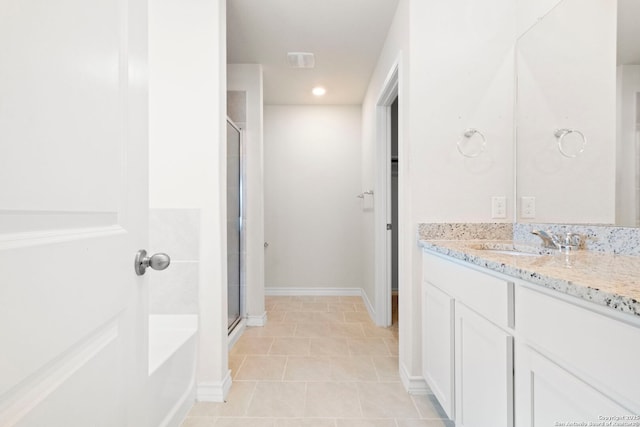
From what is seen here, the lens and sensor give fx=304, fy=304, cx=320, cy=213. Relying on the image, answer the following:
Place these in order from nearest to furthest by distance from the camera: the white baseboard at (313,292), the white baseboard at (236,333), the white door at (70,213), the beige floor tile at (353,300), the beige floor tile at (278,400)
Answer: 1. the white door at (70,213)
2. the beige floor tile at (278,400)
3. the white baseboard at (236,333)
4. the beige floor tile at (353,300)
5. the white baseboard at (313,292)

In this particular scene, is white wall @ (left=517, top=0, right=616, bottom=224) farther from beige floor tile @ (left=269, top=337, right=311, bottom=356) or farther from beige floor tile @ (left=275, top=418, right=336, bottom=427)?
beige floor tile @ (left=269, top=337, right=311, bottom=356)

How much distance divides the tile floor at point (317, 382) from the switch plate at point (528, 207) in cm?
119

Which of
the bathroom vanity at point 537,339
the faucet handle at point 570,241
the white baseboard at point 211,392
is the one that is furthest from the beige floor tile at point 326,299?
the faucet handle at point 570,241

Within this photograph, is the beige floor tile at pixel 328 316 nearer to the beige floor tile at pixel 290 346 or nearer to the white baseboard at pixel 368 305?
the white baseboard at pixel 368 305

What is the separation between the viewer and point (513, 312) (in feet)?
3.19

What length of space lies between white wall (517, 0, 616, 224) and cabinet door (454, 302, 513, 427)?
30.6 inches

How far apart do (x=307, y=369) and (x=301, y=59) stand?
2.55 meters

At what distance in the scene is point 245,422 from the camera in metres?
1.55

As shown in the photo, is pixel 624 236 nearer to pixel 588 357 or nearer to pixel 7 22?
pixel 588 357

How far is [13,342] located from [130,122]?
0.54 meters

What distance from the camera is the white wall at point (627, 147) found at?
1.19m

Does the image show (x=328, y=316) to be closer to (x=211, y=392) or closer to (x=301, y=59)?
(x=211, y=392)

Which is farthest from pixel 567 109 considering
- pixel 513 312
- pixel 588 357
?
pixel 588 357

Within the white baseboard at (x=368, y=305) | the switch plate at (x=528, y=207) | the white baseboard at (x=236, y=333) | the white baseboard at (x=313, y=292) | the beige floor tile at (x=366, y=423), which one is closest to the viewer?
the beige floor tile at (x=366, y=423)
